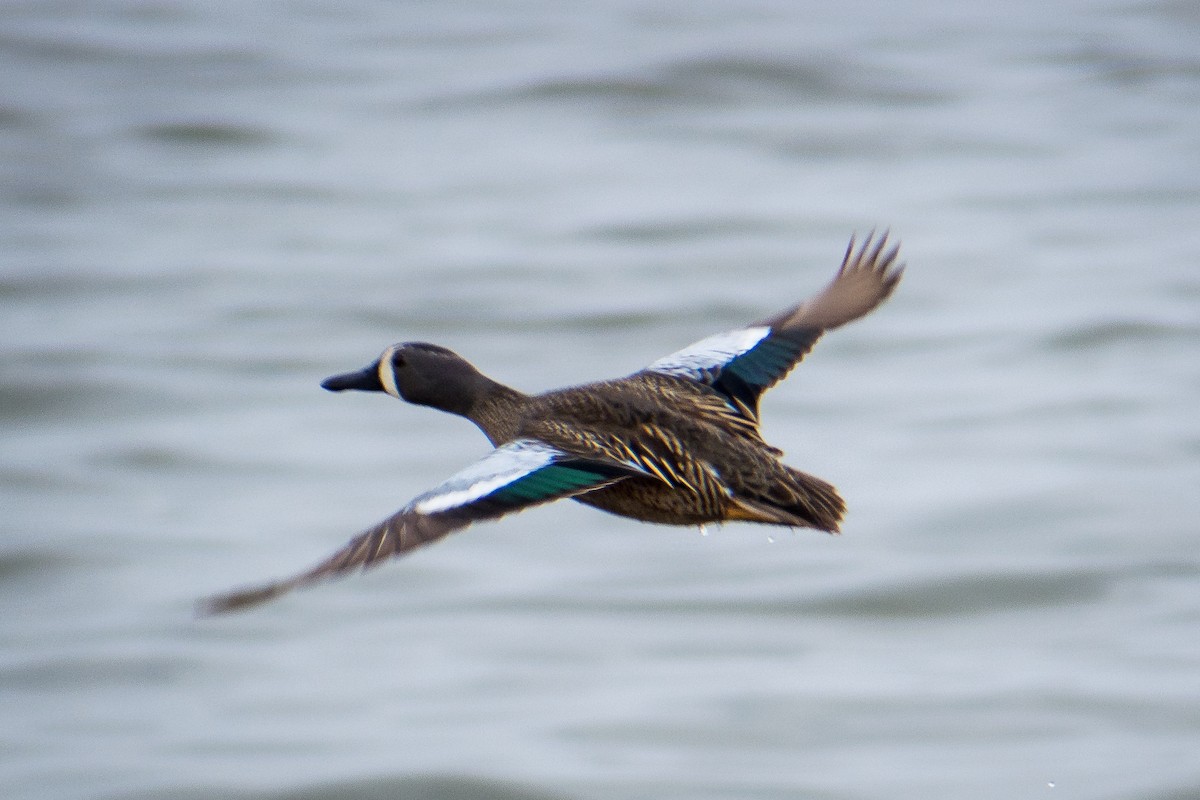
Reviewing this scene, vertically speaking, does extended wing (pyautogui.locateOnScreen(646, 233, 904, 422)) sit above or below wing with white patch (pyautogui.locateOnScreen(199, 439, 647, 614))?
above

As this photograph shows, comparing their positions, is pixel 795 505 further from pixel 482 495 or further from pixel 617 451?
pixel 482 495

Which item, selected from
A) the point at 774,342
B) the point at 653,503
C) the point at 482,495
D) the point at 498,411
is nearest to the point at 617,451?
the point at 653,503

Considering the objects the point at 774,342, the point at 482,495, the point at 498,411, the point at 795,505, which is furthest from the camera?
the point at 774,342

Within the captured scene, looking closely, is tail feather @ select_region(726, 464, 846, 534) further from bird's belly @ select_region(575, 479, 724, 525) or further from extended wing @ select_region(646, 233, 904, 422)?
extended wing @ select_region(646, 233, 904, 422)

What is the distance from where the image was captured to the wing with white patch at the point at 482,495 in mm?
4164

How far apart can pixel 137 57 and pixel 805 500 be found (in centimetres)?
1807

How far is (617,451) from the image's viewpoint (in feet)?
15.5

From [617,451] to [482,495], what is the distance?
0.42 meters

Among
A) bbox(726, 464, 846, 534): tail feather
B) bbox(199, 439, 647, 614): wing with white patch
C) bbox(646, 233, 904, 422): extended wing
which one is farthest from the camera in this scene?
bbox(646, 233, 904, 422): extended wing

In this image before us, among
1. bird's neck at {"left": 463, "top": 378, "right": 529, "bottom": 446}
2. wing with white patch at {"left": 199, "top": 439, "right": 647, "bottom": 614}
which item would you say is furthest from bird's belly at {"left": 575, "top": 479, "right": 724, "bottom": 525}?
bird's neck at {"left": 463, "top": 378, "right": 529, "bottom": 446}

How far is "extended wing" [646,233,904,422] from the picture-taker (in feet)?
18.1

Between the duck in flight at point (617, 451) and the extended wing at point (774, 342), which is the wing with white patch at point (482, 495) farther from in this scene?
the extended wing at point (774, 342)

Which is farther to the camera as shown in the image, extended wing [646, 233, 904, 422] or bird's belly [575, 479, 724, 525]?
extended wing [646, 233, 904, 422]

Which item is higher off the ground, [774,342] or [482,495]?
[774,342]
